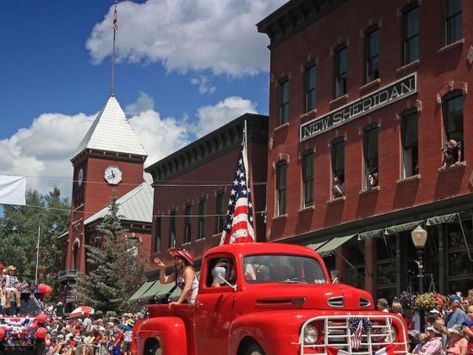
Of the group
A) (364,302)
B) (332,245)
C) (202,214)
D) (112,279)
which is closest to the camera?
(364,302)

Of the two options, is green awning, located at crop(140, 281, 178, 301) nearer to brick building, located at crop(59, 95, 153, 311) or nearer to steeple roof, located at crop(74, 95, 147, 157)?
brick building, located at crop(59, 95, 153, 311)

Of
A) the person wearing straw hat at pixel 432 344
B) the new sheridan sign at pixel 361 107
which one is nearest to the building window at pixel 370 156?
the new sheridan sign at pixel 361 107

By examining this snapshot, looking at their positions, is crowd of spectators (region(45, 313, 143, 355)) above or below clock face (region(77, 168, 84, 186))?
below

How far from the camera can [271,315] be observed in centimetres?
932

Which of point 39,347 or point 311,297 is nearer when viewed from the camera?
point 311,297

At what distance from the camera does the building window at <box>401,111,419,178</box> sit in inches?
890

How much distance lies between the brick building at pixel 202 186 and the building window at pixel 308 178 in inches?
151

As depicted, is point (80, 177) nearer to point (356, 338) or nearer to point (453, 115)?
point (453, 115)

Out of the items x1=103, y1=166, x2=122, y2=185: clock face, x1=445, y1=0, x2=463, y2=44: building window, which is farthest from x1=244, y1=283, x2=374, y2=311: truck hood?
x1=103, y1=166, x2=122, y2=185: clock face

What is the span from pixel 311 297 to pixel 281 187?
20337 mm

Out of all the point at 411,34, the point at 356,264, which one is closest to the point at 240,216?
the point at 356,264

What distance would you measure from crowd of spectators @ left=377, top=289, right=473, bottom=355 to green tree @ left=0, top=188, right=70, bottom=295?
177 ft

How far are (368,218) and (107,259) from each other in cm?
2633

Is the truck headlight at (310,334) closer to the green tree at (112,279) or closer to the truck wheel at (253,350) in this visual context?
the truck wheel at (253,350)
